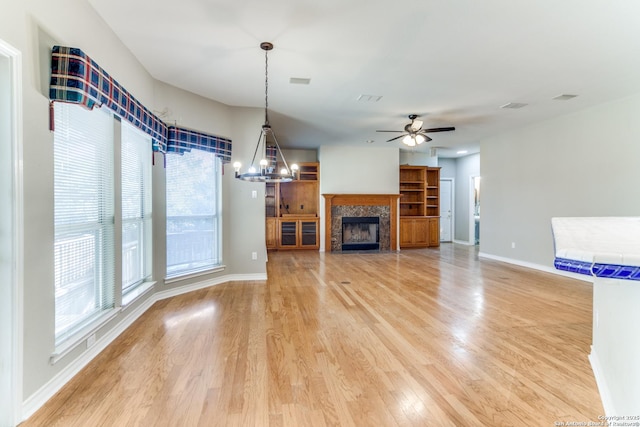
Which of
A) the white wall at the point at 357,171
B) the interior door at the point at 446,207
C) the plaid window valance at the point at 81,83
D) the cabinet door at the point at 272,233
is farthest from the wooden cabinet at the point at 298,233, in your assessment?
the plaid window valance at the point at 81,83

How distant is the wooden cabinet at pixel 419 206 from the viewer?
8539mm

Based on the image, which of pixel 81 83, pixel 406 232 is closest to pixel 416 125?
pixel 406 232

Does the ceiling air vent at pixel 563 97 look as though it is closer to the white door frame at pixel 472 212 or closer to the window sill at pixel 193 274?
the white door frame at pixel 472 212

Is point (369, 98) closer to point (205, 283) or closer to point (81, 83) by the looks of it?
point (81, 83)

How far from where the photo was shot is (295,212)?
27.7ft

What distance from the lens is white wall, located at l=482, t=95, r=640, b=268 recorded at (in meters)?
4.33

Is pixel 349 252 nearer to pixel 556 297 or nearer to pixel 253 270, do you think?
pixel 253 270

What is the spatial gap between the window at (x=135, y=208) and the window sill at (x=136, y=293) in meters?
0.03

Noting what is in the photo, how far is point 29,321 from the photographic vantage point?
1.73m

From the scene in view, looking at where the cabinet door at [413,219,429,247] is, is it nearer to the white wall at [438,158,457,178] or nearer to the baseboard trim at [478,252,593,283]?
the baseboard trim at [478,252,593,283]

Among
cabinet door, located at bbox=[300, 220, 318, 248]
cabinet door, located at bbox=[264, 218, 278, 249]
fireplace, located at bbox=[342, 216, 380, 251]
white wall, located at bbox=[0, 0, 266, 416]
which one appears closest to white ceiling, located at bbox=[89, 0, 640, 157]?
white wall, located at bbox=[0, 0, 266, 416]

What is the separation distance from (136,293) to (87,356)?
1.02 metres

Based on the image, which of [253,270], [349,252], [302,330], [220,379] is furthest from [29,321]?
[349,252]

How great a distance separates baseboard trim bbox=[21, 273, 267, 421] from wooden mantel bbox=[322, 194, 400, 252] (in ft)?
13.6
